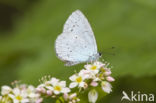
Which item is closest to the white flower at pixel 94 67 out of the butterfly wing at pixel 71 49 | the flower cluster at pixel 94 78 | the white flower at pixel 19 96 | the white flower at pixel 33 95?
the flower cluster at pixel 94 78

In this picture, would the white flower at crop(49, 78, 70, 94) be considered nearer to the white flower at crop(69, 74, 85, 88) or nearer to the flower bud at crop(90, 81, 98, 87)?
the white flower at crop(69, 74, 85, 88)

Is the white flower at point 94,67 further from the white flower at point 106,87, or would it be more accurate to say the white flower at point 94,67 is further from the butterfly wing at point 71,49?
the butterfly wing at point 71,49

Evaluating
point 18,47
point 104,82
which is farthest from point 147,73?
point 18,47

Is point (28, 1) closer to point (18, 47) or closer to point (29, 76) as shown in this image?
point (18, 47)

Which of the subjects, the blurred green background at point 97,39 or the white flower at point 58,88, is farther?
the blurred green background at point 97,39

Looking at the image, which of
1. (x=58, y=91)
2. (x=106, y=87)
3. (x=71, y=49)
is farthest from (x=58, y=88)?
(x=71, y=49)
